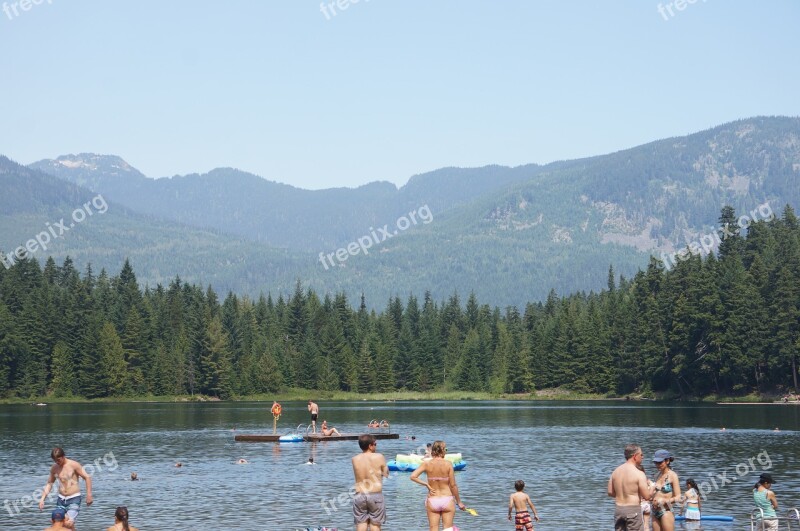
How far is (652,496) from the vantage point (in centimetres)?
3397

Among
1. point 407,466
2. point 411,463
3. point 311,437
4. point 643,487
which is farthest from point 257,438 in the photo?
point 643,487

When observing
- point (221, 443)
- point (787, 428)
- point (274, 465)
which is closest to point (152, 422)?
point (221, 443)

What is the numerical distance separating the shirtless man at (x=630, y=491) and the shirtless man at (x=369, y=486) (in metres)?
6.56

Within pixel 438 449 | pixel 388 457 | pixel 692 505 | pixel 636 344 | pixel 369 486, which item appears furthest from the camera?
pixel 636 344

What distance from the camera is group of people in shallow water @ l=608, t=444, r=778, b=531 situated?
102 feet

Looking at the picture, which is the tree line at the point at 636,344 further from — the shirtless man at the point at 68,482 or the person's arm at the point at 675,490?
the shirtless man at the point at 68,482

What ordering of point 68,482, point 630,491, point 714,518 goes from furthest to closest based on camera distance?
point 714,518 → point 68,482 → point 630,491

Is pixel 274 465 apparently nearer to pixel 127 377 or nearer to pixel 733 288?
pixel 733 288

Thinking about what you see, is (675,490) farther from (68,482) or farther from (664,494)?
(68,482)

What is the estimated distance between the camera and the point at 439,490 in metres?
32.7

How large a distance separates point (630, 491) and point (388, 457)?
47487 millimetres

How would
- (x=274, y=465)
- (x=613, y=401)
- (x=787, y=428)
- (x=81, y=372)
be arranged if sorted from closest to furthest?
(x=274, y=465) → (x=787, y=428) → (x=613, y=401) → (x=81, y=372)

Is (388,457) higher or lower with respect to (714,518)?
higher

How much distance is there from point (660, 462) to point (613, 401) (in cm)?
14176
